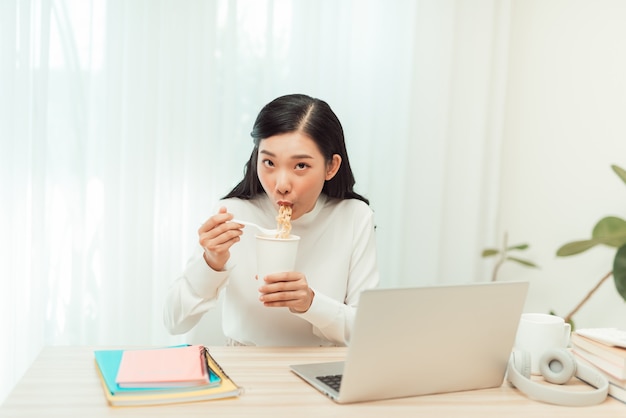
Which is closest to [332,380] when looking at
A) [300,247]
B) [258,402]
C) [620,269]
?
[258,402]

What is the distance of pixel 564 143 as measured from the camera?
2623mm

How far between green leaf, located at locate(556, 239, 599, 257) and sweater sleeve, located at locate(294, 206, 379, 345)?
0.83 meters

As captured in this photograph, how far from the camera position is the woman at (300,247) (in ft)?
5.12

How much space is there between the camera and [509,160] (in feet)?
8.83

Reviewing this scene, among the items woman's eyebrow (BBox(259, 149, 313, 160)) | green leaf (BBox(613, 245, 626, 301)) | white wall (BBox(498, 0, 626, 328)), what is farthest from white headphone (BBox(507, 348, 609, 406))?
white wall (BBox(498, 0, 626, 328))

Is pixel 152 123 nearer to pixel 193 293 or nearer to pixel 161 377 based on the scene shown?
pixel 193 293

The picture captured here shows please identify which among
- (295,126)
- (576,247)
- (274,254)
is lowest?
(576,247)

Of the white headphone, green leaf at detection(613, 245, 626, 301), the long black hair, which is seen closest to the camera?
the white headphone

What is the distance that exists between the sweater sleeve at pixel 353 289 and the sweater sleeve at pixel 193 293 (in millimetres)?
264

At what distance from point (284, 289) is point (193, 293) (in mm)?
352

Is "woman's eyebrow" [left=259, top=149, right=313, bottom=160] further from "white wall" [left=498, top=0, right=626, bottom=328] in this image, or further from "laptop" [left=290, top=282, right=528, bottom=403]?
"white wall" [left=498, top=0, right=626, bottom=328]

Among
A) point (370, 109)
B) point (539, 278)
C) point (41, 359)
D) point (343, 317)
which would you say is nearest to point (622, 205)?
point (539, 278)

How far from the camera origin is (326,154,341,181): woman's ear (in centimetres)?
180

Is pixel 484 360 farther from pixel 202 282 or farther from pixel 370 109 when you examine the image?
pixel 370 109
